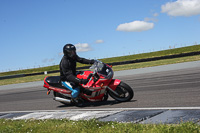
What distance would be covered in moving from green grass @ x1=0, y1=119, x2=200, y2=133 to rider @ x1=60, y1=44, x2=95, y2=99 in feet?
7.32

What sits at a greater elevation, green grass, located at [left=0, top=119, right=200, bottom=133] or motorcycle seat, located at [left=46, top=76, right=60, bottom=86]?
motorcycle seat, located at [left=46, top=76, right=60, bottom=86]

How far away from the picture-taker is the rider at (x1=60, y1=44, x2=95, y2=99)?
26.7 feet

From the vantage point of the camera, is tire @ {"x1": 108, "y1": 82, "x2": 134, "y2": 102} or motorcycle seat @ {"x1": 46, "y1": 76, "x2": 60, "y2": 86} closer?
tire @ {"x1": 108, "y1": 82, "x2": 134, "y2": 102}

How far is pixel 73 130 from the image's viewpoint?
5078 mm

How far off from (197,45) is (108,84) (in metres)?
51.0

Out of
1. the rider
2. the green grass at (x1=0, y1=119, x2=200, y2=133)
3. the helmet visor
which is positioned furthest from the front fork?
the green grass at (x1=0, y1=119, x2=200, y2=133)

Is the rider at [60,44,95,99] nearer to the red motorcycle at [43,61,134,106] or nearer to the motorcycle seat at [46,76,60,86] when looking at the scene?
the red motorcycle at [43,61,134,106]

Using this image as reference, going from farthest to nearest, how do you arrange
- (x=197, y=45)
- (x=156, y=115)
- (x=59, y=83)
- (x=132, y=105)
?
(x=197, y=45) < (x=59, y=83) < (x=132, y=105) < (x=156, y=115)

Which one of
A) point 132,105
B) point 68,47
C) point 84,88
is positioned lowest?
point 132,105

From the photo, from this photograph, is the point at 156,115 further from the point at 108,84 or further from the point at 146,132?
the point at 108,84

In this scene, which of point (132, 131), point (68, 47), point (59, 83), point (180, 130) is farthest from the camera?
point (59, 83)

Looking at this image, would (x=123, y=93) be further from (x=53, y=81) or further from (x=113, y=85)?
(x=53, y=81)

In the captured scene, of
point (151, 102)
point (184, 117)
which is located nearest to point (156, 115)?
point (184, 117)

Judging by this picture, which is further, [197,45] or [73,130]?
[197,45]
